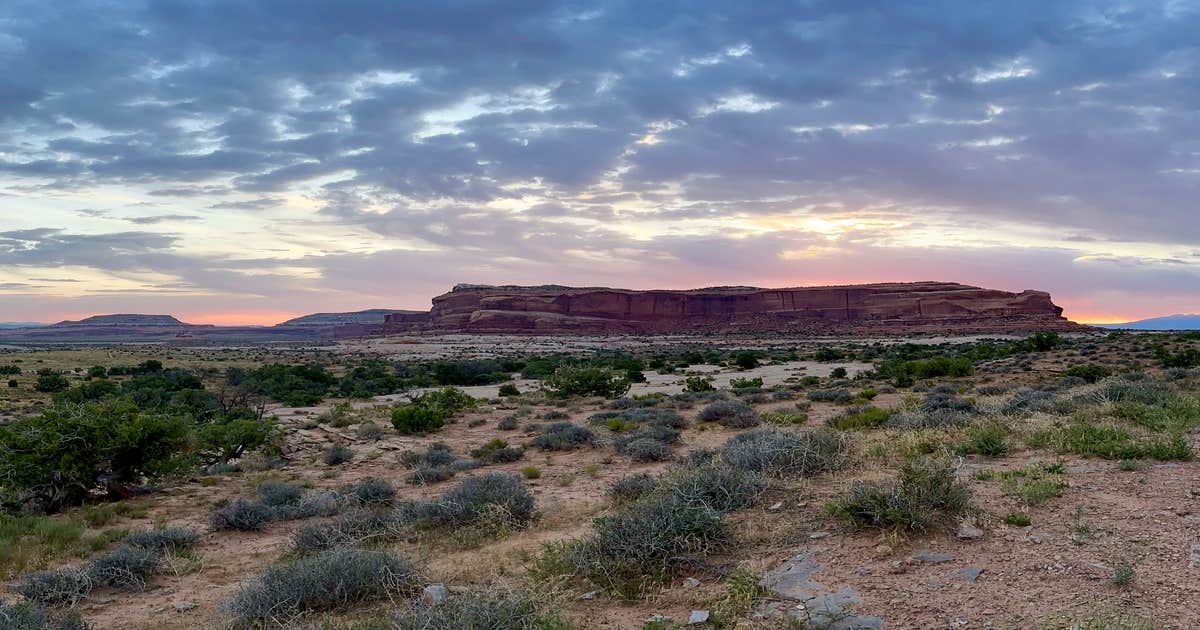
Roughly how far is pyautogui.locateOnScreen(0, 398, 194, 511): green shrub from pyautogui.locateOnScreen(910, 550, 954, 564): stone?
36.4ft

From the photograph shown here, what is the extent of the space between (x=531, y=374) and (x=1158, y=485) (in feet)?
113

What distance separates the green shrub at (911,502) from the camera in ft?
19.5

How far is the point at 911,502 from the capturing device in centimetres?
598

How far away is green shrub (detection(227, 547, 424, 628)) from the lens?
17.6 feet

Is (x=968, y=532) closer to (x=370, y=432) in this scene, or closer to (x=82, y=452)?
(x=82, y=452)

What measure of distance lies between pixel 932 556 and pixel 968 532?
593mm

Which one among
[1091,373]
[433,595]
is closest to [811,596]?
[433,595]

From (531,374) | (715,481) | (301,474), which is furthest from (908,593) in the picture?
(531,374)

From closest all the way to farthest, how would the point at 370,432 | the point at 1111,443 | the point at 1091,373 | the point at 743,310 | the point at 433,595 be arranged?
the point at 433,595
the point at 1111,443
the point at 370,432
the point at 1091,373
the point at 743,310

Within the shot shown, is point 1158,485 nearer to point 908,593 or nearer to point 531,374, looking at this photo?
point 908,593

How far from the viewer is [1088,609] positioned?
173 inches

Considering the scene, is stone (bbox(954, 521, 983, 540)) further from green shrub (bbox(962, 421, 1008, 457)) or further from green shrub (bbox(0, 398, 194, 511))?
green shrub (bbox(0, 398, 194, 511))

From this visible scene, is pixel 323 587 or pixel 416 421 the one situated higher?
pixel 323 587

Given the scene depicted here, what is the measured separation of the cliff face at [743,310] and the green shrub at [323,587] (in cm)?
10722
